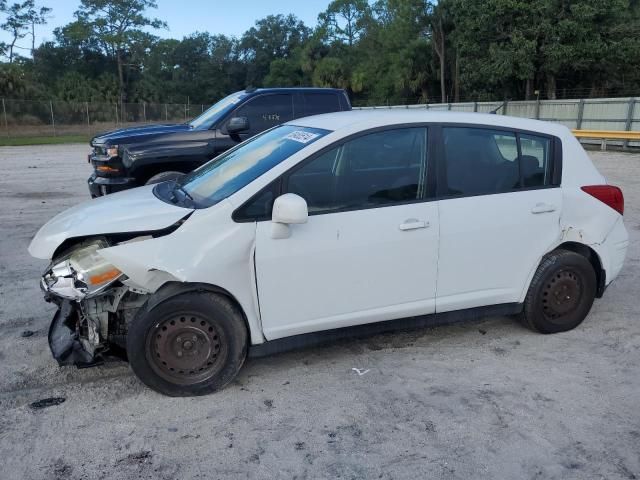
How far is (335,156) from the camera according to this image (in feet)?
11.9

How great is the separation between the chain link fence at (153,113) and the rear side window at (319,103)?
53.6 ft

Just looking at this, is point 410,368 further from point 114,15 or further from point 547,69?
point 114,15

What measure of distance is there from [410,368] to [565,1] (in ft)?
130

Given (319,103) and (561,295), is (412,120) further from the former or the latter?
(319,103)

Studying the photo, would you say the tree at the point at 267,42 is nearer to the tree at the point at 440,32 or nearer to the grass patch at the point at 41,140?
the tree at the point at 440,32

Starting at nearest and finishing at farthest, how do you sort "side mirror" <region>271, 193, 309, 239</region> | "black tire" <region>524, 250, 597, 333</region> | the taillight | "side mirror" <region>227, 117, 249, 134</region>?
"side mirror" <region>271, 193, 309, 239</region>, "black tire" <region>524, 250, 597, 333</region>, the taillight, "side mirror" <region>227, 117, 249, 134</region>

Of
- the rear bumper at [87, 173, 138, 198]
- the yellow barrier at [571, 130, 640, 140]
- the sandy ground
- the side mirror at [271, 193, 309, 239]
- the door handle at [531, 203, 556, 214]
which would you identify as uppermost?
the yellow barrier at [571, 130, 640, 140]

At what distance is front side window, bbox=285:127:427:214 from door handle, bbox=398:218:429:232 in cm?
16

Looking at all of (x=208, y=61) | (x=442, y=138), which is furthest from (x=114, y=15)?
(x=442, y=138)

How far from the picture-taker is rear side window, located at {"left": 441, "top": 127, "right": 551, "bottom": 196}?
13.0 feet

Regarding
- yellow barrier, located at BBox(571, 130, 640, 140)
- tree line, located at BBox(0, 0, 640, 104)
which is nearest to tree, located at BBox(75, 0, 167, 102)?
tree line, located at BBox(0, 0, 640, 104)

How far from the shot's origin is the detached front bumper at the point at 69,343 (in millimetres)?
3414

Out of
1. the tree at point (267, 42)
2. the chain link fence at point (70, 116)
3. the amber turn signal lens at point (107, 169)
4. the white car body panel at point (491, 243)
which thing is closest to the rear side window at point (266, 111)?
the amber turn signal lens at point (107, 169)

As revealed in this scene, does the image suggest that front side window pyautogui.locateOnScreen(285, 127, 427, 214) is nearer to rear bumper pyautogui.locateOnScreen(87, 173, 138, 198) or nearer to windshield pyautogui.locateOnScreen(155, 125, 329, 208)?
windshield pyautogui.locateOnScreen(155, 125, 329, 208)
